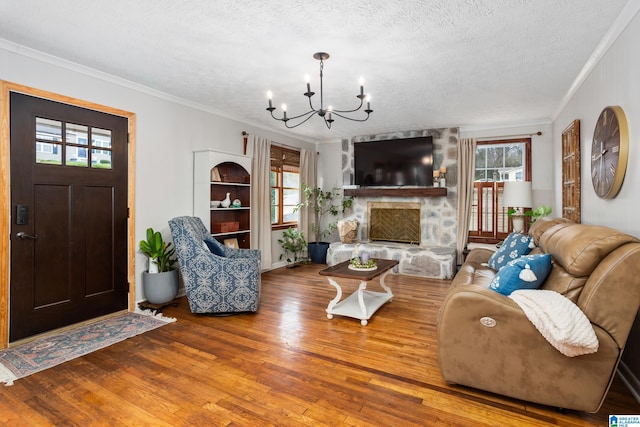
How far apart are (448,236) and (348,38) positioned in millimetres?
4197

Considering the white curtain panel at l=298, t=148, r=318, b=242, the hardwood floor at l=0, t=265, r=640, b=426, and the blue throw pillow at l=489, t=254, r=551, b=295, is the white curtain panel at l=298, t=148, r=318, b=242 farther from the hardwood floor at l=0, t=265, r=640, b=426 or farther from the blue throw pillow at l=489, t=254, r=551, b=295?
the blue throw pillow at l=489, t=254, r=551, b=295

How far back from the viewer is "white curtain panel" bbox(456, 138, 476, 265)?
561 cm

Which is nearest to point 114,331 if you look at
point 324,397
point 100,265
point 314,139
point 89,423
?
point 100,265

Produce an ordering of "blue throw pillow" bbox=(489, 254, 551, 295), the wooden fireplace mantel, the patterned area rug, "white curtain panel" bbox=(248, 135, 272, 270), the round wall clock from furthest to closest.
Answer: the wooden fireplace mantel → "white curtain panel" bbox=(248, 135, 272, 270) → the patterned area rug → the round wall clock → "blue throw pillow" bbox=(489, 254, 551, 295)

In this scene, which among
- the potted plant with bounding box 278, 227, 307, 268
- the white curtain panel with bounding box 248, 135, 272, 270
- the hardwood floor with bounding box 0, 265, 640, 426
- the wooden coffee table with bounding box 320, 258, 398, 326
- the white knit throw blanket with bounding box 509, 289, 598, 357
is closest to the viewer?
the white knit throw blanket with bounding box 509, 289, 598, 357

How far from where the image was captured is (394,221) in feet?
20.9

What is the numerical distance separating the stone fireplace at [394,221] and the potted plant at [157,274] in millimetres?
3812

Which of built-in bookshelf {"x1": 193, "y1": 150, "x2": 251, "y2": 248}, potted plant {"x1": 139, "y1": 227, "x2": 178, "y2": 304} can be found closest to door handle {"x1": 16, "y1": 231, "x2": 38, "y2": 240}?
potted plant {"x1": 139, "y1": 227, "x2": 178, "y2": 304}

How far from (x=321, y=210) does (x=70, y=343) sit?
4.75m

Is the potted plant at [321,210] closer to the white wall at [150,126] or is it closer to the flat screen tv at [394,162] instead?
the flat screen tv at [394,162]

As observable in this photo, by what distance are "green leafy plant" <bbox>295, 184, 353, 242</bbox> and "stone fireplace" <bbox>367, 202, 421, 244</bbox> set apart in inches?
21.7

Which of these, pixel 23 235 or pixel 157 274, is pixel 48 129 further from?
pixel 157 274

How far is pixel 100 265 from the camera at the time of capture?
3.48 metres

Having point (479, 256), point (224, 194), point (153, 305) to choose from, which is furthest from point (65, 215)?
point (479, 256)
